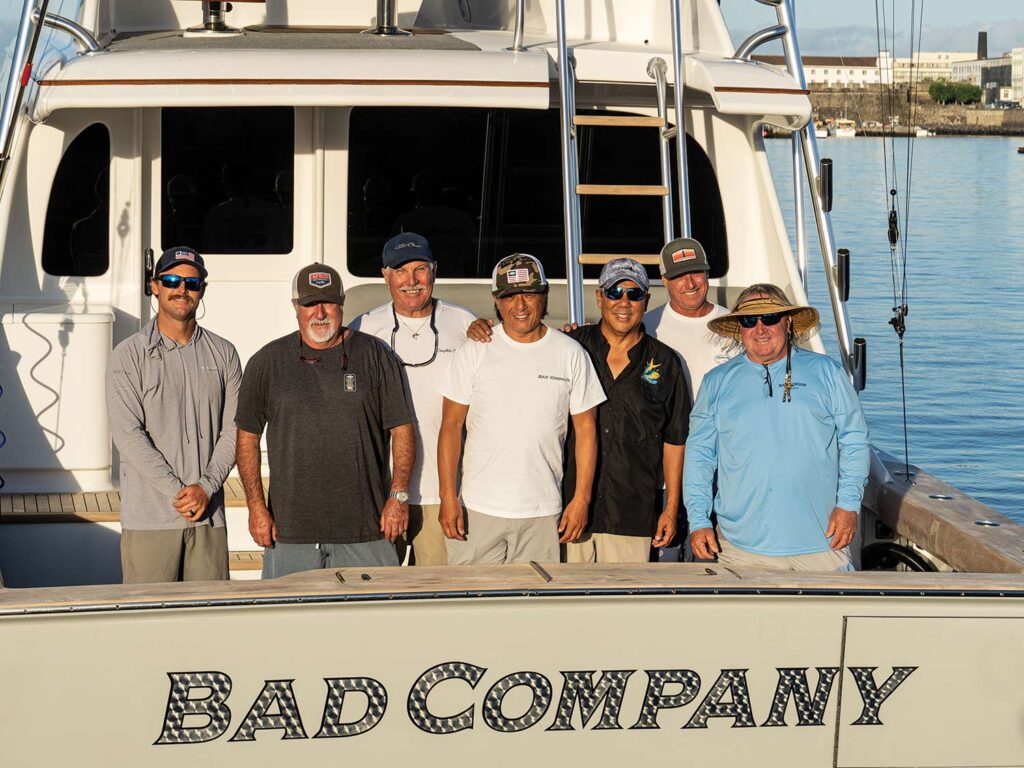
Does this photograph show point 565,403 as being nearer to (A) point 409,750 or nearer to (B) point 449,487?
(B) point 449,487

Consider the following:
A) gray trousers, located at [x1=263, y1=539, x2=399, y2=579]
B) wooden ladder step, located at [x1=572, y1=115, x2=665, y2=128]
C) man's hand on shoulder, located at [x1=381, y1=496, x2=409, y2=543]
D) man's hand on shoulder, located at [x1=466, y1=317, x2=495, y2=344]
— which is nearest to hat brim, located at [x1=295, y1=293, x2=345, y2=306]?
man's hand on shoulder, located at [x1=466, y1=317, x2=495, y2=344]

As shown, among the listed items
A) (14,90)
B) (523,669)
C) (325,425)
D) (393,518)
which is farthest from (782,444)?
(14,90)

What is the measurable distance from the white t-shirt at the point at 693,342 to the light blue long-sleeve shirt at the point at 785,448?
2.17ft

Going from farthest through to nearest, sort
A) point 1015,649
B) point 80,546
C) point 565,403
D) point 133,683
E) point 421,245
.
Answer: point 80,546
point 421,245
point 565,403
point 1015,649
point 133,683

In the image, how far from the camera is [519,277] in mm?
4777

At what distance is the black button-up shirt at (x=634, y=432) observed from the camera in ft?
16.6

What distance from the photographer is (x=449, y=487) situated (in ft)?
16.2

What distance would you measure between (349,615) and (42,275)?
11.5 feet

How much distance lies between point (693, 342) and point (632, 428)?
569mm

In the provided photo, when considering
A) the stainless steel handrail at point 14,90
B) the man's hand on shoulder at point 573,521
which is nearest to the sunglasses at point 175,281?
the stainless steel handrail at point 14,90

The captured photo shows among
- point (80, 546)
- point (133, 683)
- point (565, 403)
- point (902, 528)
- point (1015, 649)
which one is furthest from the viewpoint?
point (80, 546)

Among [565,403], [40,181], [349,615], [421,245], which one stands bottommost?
[349,615]

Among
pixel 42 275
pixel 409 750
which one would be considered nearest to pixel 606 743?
pixel 409 750

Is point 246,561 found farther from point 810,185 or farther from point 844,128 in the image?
point 844,128
